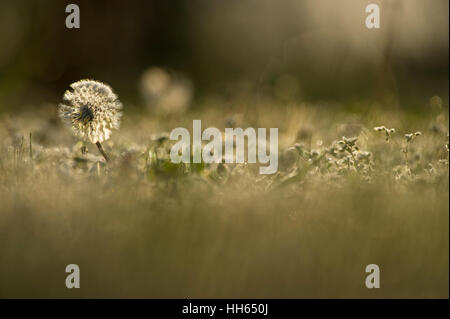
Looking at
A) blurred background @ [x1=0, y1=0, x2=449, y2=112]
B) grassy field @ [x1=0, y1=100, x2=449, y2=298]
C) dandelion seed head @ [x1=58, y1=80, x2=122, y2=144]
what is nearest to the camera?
grassy field @ [x1=0, y1=100, x2=449, y2=298]

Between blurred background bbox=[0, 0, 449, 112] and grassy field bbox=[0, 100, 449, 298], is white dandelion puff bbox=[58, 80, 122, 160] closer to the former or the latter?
grassy field bbox=[0, 100, 449, 298]

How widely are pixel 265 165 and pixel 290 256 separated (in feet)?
3.33

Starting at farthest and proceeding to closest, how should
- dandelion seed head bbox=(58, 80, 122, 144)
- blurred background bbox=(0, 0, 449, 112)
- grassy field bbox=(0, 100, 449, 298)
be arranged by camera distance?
blurred background bbox=(0, 0, 449, 112)
dandelion seed head bbox=(58, 80, 122, 144)
grassy field bbox=(0, 100, 449, 298)

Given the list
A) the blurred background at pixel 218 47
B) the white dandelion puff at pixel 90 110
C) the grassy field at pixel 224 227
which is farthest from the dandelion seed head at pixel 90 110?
the blurred background at pixel 218 47

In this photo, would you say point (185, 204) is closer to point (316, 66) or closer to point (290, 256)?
point (290, 256)

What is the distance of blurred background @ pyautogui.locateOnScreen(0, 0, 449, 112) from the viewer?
7531mm

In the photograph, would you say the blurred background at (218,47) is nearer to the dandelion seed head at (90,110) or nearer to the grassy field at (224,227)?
the dandelion seed head at (90,110)

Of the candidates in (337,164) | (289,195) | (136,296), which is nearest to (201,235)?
(136,296)

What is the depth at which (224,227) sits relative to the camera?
1.78 meters

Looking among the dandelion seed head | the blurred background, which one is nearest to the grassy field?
the dandelion seed head

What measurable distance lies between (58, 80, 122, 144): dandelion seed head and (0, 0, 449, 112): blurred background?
4016 mm

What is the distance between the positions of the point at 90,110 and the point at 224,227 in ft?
4.05

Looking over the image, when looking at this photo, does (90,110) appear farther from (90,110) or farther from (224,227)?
(224,227)

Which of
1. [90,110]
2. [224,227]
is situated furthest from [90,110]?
[224,227]
